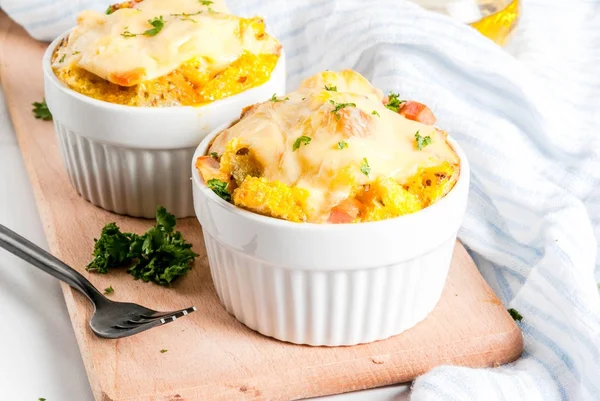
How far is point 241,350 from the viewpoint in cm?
287

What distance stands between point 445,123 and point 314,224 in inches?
50.3

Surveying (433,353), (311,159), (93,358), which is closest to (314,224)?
(311,159)

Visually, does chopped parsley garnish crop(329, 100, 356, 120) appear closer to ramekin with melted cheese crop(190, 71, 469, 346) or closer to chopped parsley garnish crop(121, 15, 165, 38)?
ramekin with melted cheese crop(190, 71, 469, 346)

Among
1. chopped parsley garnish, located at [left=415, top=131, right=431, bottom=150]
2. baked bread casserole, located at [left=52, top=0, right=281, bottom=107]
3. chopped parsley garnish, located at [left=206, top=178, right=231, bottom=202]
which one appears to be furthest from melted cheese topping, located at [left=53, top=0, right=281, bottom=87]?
chopped parsley garnish, located at [left=415, top=131, right=431, bottom=150]

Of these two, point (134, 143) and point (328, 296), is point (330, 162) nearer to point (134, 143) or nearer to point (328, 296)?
point (328, 296)

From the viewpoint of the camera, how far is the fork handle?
3.02 metres

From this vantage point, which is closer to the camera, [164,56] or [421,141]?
[421,141]

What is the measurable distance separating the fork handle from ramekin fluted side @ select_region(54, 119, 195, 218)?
51 centimetres

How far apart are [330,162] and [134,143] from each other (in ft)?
3.16

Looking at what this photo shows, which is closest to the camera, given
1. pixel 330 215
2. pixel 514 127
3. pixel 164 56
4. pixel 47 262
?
pixel 330 215

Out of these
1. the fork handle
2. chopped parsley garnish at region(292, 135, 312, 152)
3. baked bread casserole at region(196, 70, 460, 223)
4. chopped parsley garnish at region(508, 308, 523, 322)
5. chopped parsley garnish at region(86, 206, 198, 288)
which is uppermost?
A: chopped parsley garnish at region(292, 135, 312, 152)

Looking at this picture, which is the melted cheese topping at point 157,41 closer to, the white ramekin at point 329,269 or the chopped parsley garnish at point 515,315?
the white ramekin at point 329,269

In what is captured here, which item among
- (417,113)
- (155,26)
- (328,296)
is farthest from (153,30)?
(328,296)

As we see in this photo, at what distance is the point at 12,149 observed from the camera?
4094 millimetres
